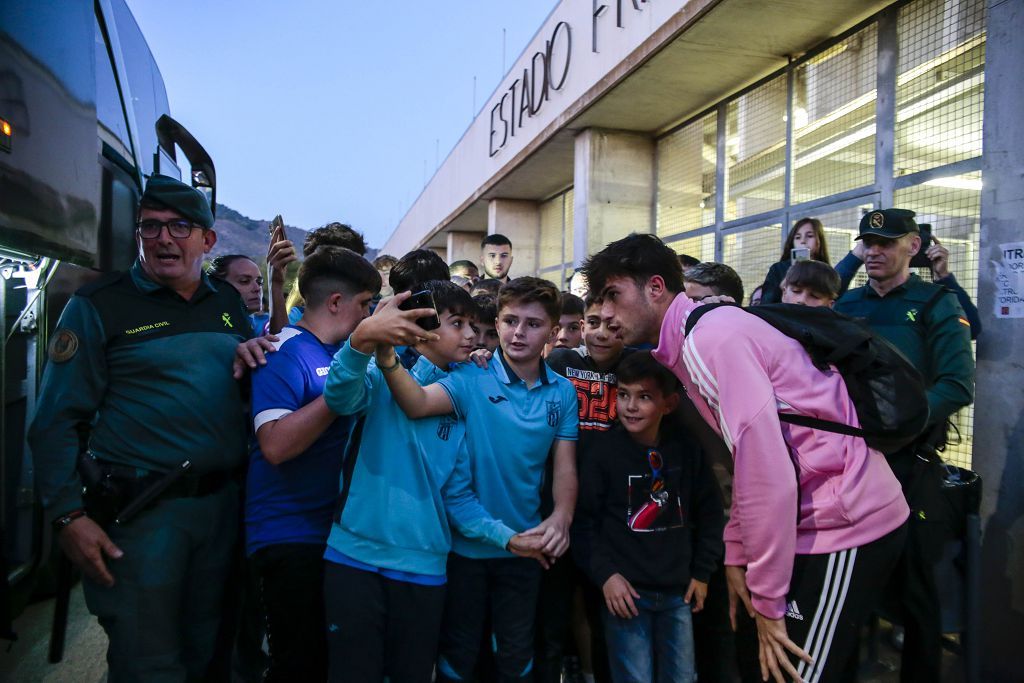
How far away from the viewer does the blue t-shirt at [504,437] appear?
7.53ft

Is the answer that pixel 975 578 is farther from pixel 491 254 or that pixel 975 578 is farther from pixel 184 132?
pixel 184 132

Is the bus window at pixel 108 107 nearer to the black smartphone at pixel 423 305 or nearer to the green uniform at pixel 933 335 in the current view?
the black smartphone at pixel 423 305

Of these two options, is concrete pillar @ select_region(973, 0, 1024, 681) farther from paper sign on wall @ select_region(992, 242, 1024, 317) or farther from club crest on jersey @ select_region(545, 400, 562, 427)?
club crest on jersey @ select_region(545, 400, 562, 427)

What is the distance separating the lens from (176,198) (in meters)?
2.26

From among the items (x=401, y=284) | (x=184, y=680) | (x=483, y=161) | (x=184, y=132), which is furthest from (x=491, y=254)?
(x=483, y=161)

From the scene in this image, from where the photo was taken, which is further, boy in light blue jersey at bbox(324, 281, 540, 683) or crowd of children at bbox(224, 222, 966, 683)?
boy in light blue jersey at bbox(324, 281, 540, 683)

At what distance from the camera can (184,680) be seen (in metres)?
2.18

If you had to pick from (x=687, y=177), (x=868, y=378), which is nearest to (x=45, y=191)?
(x=868, y=378)

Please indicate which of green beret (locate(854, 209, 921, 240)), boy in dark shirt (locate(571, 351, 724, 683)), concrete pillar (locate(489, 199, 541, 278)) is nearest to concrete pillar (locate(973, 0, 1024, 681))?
green beret (locate(854, 209, 921, 240))

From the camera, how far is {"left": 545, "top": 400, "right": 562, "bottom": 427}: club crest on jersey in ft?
7.94

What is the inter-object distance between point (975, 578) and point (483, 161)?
10.7 meters

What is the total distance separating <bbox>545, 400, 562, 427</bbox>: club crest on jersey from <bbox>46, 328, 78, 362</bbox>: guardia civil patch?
166cm

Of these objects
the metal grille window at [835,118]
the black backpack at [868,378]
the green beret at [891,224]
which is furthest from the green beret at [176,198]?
the metal grille window at [835,118]

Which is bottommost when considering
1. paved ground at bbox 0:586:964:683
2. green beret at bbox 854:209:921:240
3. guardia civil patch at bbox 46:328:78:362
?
paved ground at bbox 0:586:964:683
